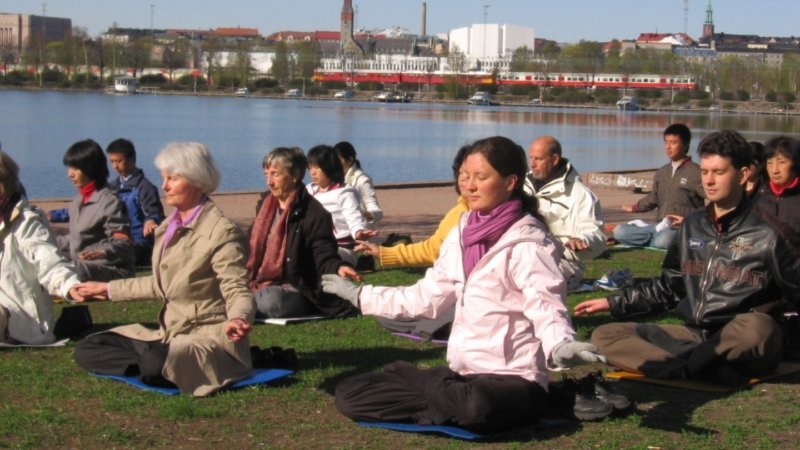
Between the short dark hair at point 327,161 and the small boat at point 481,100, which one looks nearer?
the short dark hair at point 327,161

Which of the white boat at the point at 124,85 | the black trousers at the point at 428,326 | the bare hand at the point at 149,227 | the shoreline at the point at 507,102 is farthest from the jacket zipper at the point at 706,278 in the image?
the white boat at the point at 124,85

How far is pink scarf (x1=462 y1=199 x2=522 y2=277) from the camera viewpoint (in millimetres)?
5527

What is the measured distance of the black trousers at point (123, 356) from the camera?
6344mm

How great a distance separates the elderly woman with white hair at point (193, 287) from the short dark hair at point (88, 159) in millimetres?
2925

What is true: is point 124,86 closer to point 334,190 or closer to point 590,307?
point 334,190

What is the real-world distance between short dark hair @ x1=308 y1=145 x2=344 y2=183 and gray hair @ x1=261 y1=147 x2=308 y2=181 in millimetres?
2055

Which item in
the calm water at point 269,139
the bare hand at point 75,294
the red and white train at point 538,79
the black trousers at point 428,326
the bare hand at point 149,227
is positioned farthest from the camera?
the red and white train at point 538,79

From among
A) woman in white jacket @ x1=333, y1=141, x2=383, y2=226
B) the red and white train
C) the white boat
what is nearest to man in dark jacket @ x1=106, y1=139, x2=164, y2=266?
woman in white jacket @ x1=333, y1=141, x2=383, y2=226

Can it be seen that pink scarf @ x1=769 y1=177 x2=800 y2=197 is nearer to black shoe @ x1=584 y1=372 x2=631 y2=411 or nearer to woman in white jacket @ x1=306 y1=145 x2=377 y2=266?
black shoe @ x1=584 y1=372 x2=631 y2=411

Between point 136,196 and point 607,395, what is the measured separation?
19.6ft

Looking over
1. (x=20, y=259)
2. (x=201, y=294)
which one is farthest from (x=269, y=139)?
(x=201, y=294)

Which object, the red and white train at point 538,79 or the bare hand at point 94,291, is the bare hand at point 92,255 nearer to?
the bare hand at point 94,291

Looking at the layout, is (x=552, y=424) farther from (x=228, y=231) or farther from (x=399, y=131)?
(x=399, y=131)

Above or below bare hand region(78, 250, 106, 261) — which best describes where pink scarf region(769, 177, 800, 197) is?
above
